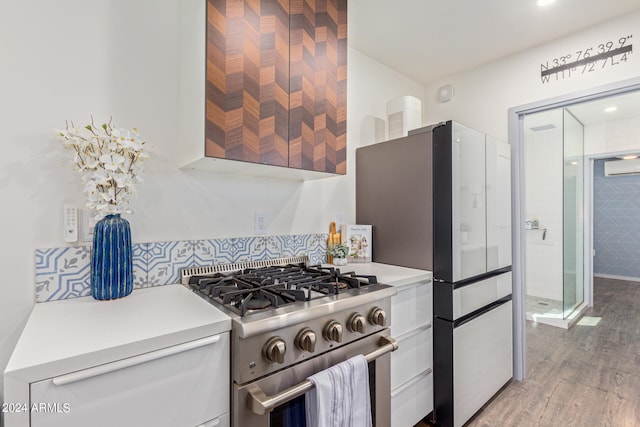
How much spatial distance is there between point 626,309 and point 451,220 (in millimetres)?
3976

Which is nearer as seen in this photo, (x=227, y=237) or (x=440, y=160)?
(x=227, y=237)

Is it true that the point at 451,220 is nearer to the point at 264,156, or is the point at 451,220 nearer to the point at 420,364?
the point at 420,364

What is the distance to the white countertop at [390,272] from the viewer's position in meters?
1.62

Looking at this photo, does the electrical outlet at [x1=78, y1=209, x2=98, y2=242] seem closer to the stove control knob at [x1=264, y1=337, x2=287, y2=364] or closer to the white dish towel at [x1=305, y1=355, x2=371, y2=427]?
the stove control knob at [x1=264, y1=337, x2=287, y2=364]

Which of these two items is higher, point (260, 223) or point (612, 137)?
point (612, 137)

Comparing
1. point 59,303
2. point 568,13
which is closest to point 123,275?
point 59,303

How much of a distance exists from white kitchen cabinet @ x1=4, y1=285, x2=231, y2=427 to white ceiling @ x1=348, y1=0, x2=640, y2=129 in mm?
1937

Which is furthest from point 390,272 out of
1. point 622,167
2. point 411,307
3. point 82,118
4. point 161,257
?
point 622,167

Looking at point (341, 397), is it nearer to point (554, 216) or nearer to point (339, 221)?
point (339, 221)

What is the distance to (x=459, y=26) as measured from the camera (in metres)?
2.04

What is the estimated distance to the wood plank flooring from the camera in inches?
74.9

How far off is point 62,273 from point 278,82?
1.17 meters

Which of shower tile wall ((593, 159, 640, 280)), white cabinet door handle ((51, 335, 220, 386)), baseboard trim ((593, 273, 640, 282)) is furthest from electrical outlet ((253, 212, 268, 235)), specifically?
baseboard trim ((593, 273, 640, 282))

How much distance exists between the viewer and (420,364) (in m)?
1.75
